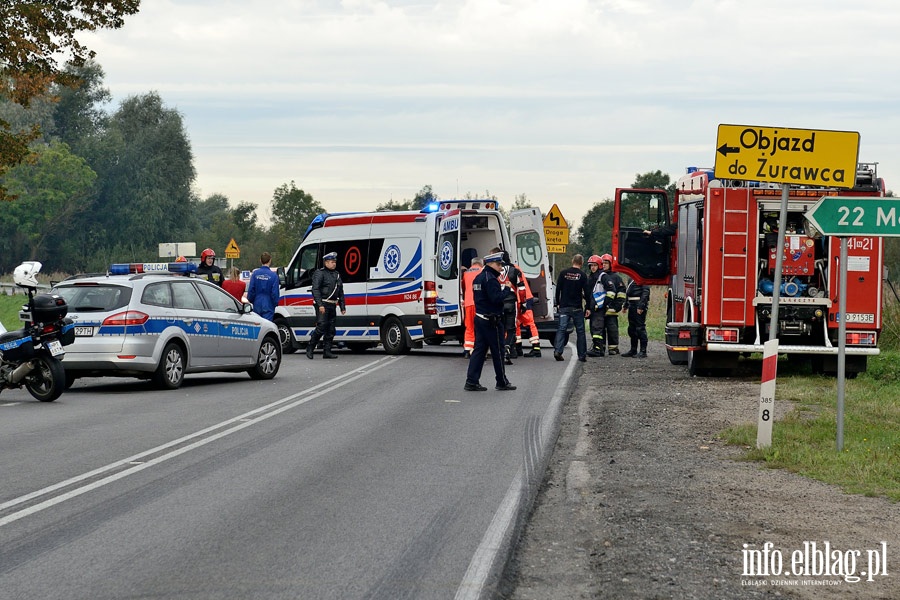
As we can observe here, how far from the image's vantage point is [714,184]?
60.3ft

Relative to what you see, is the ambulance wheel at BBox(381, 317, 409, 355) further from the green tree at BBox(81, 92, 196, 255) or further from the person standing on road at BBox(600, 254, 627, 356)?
the green tree at BBox(81, 92, 196, 255)

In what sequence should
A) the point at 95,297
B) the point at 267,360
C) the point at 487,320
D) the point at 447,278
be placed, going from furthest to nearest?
the point at 447,278 < the point at 267,360 < the point at 487,320 < the point at 95,297

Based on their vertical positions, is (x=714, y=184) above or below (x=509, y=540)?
above

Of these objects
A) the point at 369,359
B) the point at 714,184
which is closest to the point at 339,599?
the point at 714,184

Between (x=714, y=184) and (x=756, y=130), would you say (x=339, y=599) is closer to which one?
(x=756, y=130)

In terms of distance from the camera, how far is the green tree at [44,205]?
80750 mm

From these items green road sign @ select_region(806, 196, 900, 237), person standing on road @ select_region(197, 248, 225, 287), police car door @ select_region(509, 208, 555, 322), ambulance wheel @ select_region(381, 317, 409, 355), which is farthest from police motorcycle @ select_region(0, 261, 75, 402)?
police car door @ select_region(509, 208, 555, 322)

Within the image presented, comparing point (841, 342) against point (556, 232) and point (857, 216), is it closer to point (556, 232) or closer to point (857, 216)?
point (857, 216)

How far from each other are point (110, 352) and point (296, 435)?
4.97m

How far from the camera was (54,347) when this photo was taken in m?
15.0

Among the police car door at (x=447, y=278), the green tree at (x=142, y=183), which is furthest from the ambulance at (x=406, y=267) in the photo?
the green tree at (x=142, y=183)

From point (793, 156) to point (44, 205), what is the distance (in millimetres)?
78356

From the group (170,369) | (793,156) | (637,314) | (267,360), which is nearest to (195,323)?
(170,369)

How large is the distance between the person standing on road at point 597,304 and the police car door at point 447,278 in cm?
245
